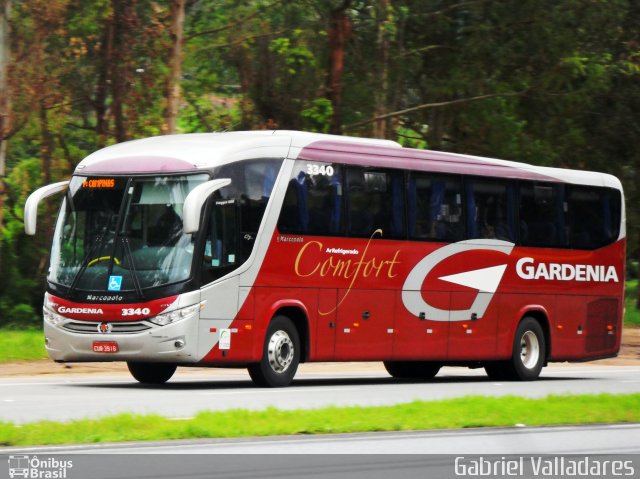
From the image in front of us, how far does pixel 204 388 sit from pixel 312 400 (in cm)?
276

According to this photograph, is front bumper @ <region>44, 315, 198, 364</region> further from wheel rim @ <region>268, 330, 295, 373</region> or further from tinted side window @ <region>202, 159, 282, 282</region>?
wheel rim @ <region>268, 330, 295, 373</region>

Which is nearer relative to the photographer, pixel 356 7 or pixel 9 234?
pixel 356 7

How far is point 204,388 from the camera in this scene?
20.7 m

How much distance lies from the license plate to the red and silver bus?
0.08ft

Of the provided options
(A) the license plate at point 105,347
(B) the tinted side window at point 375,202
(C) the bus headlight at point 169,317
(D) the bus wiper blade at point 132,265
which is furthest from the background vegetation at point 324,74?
(C) the bus headlight at point 169,317

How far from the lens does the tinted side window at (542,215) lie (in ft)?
83.8

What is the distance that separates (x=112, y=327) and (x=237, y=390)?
1.85 m

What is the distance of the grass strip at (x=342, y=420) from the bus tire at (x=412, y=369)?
7305 millimetres

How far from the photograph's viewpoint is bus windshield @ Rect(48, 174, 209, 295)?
64.8 feet

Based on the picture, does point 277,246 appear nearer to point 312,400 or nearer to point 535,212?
point 312,400

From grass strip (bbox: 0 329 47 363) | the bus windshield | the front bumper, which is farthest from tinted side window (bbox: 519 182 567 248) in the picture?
grass strip (bbox: 0 329 47 363)

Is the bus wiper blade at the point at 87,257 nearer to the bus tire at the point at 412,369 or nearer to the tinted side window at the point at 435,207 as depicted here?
the tinted side window at the point at 435,207

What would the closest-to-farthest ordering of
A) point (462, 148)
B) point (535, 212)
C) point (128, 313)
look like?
point (128, 313), point (535, 212), point (462, 148)

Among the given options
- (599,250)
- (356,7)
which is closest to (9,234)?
(356,7)
